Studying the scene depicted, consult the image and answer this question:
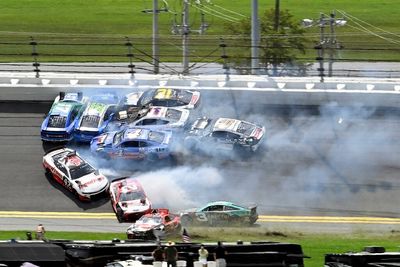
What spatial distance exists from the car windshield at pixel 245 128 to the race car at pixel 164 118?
187 centimetres

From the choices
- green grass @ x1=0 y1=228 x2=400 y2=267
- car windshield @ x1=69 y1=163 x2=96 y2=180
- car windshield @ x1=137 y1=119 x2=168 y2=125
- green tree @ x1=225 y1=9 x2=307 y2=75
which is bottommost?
green grass @ x1=0 y1=228 x2=400 y2=267

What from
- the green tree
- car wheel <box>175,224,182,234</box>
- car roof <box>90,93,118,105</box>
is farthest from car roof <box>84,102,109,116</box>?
the green tree

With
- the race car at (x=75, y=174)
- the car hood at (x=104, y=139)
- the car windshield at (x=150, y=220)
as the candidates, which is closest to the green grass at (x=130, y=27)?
the car hood at (x=104, y=139)

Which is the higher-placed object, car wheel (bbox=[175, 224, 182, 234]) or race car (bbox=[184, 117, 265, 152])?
race car (bbox=[184, 117, 265, 152])

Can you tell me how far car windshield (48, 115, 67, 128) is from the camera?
34219mm

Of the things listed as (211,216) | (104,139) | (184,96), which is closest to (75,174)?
(104,139)

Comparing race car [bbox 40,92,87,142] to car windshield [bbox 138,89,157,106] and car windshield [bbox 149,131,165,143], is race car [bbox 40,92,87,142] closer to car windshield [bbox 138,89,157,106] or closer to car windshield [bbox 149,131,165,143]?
car windshield [bbox 138,89,157,106]

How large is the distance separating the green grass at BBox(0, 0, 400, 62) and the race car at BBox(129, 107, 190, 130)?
19.4 m

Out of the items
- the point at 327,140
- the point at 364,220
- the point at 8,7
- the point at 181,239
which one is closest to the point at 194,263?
the point at 181,239

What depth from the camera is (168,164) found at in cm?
3303

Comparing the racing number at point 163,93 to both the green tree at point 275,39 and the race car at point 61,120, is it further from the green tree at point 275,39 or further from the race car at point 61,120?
the green tree at point 275,39

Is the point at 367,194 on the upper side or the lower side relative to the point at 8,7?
lower

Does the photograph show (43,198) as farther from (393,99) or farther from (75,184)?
(393,99)

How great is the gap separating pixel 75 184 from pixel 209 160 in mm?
4386
